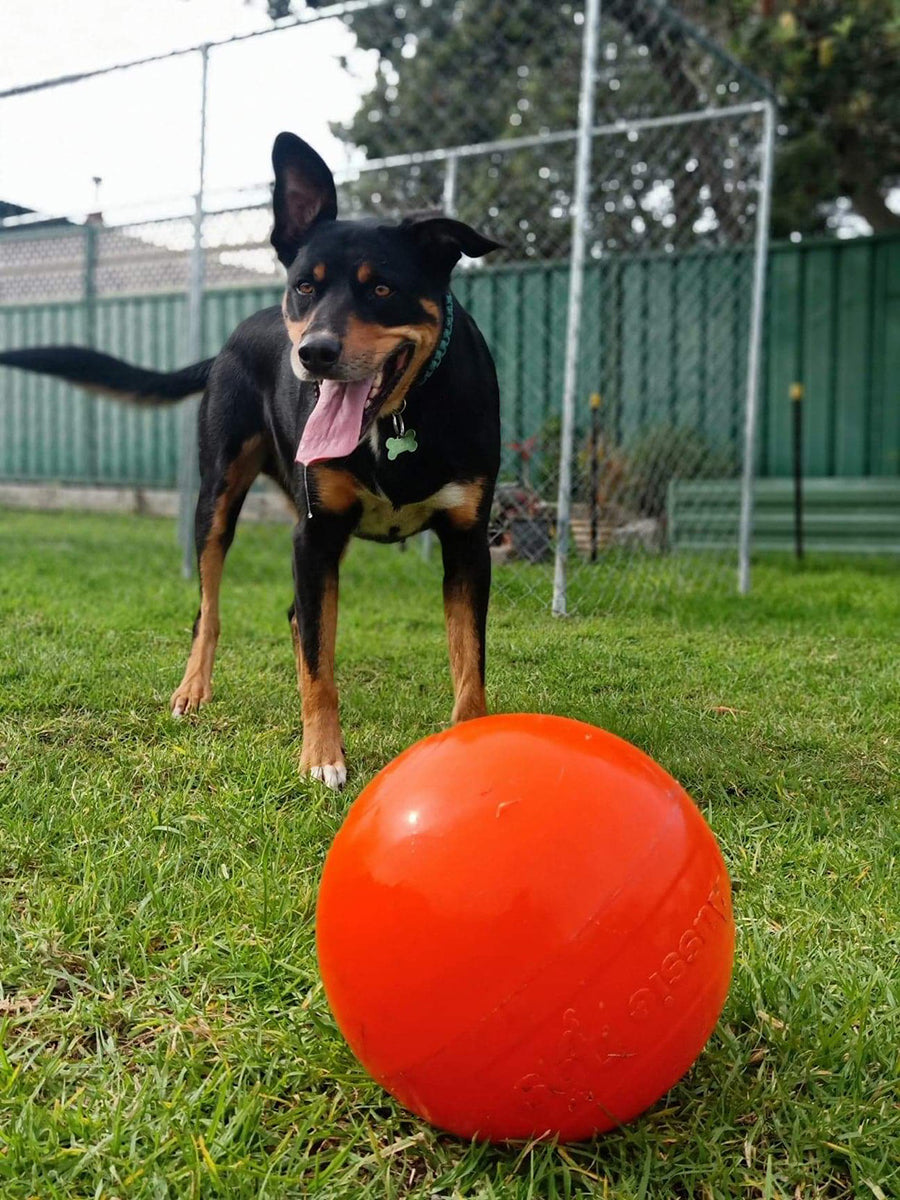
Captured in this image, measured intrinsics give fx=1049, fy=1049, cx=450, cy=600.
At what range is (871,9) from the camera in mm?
8281

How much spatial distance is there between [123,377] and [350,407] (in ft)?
6.31

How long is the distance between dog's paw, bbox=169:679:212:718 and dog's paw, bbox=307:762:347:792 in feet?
2.29

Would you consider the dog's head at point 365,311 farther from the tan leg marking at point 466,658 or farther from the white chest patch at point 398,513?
the tan leg marking at point 466,658

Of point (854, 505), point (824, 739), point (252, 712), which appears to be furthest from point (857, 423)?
point (252, 712)

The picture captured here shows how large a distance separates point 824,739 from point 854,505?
5.99 metres

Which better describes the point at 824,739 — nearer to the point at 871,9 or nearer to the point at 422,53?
the point at 871,9

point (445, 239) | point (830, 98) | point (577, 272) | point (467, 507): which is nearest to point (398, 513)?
point (467, 507)

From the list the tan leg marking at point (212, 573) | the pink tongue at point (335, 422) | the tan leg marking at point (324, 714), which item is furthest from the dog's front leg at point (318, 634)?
the tan leg marking at point (212, 573)

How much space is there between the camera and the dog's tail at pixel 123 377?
399 centimetres

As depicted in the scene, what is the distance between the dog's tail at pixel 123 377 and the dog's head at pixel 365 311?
147cm

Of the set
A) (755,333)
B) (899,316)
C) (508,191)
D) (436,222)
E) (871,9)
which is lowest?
(436,222)

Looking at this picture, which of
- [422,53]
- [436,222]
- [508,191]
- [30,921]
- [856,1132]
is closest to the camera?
[856,1132]

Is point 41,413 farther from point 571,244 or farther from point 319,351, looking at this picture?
point 319,351

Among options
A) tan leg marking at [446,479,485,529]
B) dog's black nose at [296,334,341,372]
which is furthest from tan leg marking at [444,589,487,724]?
dog's black nose at [296,334,341,372]
